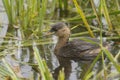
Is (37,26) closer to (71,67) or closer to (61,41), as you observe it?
(61,41)

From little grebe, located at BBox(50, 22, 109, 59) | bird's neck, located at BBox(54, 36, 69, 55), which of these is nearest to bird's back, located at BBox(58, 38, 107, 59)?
little grebe, located at BBox(50, 22, 109, 59)

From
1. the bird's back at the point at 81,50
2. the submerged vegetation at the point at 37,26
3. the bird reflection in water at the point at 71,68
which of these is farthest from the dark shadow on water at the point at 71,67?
the submerged vegetation at the point at 37,26

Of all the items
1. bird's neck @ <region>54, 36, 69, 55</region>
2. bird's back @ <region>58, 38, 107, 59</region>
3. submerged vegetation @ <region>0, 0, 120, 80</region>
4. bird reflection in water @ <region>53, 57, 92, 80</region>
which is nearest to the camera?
bird reflection in water @ <region>53, 57, 92, 80</region>

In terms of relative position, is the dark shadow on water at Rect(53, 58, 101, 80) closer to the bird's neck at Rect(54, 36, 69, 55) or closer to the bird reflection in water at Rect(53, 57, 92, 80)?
the bird reflection in water at Rect(53, 57, 92, 80)

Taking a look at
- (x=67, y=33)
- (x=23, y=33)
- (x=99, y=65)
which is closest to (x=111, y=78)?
(x=99, y=65)

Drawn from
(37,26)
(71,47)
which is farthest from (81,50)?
(37,26)

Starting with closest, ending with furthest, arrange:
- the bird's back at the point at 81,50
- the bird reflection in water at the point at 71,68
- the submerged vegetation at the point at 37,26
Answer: the bird reflection in water at the point at 71,68 → the submerged vegetation at the point at 37,26 → the bird's back at the point at 81,50

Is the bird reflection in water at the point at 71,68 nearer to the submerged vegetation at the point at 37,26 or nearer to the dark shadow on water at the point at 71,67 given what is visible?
the dark shadow on water at the point at 71,67

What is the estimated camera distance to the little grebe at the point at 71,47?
6.30 m

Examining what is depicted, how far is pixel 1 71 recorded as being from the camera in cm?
414

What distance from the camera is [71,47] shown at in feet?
21.1

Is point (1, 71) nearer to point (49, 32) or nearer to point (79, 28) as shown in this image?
point (49, 32)

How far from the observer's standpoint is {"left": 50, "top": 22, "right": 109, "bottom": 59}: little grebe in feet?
20.7

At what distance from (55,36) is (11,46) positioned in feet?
3.01
